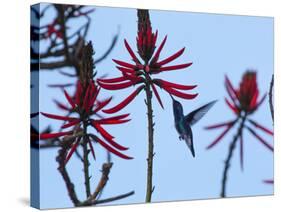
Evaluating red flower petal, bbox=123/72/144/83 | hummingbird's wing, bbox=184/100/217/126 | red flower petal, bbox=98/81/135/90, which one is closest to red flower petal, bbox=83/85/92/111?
red flower petal, bbox=98/81/135/90

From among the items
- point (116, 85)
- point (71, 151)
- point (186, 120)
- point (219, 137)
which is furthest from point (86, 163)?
point (219, 137)

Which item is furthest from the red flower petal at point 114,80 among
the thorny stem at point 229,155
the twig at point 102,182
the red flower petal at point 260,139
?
the red flower petal at point 260,139

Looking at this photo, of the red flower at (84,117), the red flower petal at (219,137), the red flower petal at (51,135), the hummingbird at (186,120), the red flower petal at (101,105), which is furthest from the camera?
the red flower petal at (219,137)

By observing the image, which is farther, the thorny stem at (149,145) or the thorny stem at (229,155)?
the thorny stem at (229,155)

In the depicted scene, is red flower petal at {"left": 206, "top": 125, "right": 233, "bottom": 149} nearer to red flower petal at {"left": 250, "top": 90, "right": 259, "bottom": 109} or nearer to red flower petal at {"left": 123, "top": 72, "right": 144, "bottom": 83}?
red flower petal at {"left": 250, "top": 90, "right": 259, "bottom": 109}

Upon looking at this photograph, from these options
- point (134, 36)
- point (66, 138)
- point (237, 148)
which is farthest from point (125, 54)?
point (237, 148)

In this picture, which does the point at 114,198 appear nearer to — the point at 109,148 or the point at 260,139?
the point at 109,148

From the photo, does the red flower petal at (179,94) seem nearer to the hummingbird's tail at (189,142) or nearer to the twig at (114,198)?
the hummingbird's tail at (189,142)

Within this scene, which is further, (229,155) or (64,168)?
(229,155)
